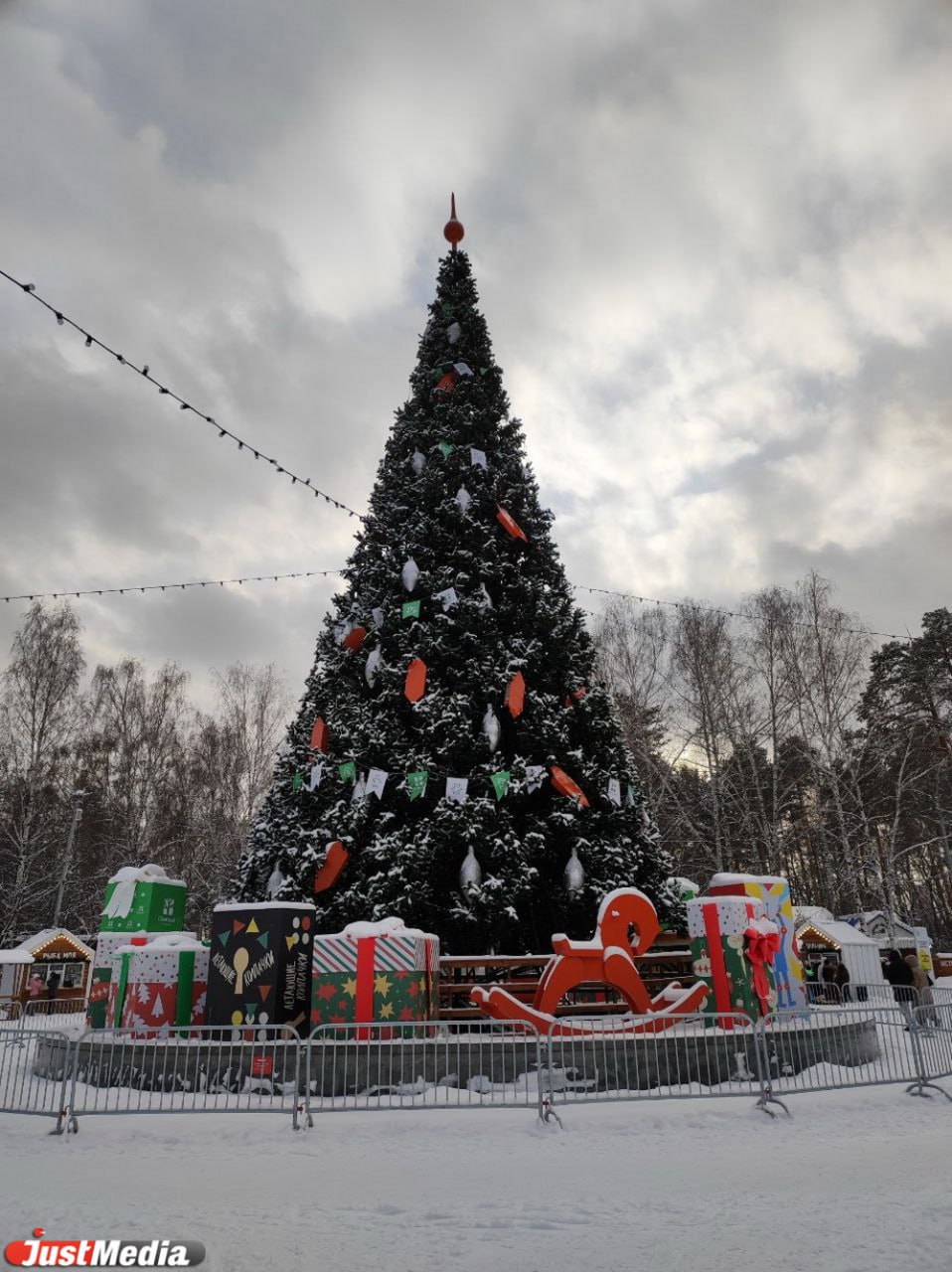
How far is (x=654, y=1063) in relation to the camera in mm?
9305

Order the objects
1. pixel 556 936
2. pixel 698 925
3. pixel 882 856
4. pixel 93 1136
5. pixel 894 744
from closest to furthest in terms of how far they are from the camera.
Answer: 1. pixel 93 1136
2. pixel 556 936
3. pixel 698 925
4. pixel 894 744
5. pixel 882 856

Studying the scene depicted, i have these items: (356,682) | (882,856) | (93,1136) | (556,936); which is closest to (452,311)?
(356,682)

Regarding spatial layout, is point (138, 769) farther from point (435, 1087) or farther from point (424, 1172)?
point (424, 1172)

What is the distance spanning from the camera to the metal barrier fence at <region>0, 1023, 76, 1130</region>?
8.46 meters

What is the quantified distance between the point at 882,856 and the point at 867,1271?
2800cm

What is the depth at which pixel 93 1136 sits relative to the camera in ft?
25.4

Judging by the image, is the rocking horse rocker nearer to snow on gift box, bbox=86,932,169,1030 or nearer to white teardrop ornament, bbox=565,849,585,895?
white teardrop ornament, bbox=565,849,585,895

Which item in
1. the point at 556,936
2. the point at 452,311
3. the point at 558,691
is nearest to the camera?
the point at 556,936

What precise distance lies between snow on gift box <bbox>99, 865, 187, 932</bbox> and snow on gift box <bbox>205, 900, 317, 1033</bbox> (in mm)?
3429

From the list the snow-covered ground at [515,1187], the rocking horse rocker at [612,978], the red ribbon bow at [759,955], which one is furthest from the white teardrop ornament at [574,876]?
the snow-covered ground at [515,1187]

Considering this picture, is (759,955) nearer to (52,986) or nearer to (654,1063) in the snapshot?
(654,1063)

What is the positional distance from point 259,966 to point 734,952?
6.63 m

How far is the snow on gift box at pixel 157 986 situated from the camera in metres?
11.7

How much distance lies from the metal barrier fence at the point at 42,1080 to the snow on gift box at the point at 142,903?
2.86m
